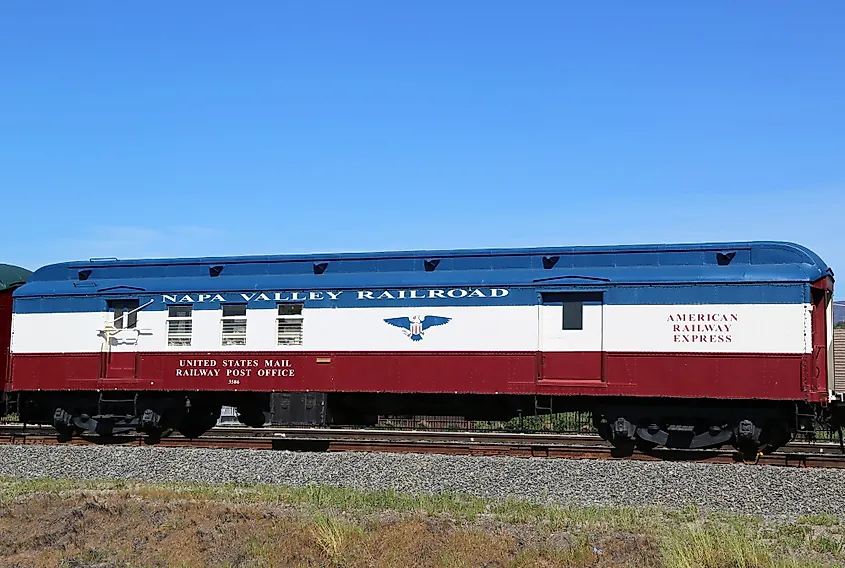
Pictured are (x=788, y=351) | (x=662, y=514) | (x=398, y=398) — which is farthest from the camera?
(x=398, y=398)

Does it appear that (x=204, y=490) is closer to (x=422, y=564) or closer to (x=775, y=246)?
(x=422, y=564)

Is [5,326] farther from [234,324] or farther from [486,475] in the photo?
[486,475]

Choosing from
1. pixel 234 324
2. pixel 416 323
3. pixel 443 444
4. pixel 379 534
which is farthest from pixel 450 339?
pixel 379 534

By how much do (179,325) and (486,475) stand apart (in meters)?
7.84

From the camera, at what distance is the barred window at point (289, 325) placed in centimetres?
1717

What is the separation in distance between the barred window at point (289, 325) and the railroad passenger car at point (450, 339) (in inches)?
1.1

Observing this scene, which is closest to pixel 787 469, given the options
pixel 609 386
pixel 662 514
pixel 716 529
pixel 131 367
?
pixel 609 386

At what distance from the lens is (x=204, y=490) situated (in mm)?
11773

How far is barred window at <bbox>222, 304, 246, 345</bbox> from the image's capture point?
1747cm

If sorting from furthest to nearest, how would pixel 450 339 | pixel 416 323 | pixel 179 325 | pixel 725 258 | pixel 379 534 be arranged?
pixel 179 325 < pixel 416 323 < pixel 450 339 < pixel 725 258 < pixel 379 534

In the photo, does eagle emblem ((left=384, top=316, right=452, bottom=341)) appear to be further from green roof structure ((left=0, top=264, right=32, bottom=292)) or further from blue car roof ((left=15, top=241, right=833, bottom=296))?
green roof structure ((left=0, top=264, right=32, bottom=292))

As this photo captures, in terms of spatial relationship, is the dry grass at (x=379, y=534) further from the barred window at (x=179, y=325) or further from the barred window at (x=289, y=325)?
the barred window at (x=179, y=325)

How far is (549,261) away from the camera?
1633 centimetres

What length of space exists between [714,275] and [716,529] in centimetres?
711
